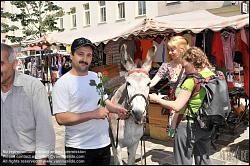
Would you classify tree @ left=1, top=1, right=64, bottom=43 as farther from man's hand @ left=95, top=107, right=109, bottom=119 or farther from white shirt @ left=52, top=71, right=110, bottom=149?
man's hand @ left=95, top=107, right=109, bottom=119

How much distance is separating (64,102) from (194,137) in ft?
3.77

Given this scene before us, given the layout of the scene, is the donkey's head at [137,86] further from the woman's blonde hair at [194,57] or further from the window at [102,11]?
the window at [102,11]

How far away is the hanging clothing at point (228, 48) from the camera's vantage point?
6.22m

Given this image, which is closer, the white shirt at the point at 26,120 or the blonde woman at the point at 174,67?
the white shirt at the point at 26,120

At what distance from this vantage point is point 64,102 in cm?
214

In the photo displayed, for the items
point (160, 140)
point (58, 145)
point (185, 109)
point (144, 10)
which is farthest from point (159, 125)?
point (144, 10)

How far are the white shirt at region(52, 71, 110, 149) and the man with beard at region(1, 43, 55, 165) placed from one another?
0.13 meters

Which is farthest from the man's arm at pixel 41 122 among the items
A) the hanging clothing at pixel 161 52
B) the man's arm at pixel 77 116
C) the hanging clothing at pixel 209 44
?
the hanging clothing at pixel 161 52

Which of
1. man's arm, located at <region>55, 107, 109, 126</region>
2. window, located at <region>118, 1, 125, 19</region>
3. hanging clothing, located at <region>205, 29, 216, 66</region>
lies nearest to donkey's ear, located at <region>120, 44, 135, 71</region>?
man's arm, located at <region>55, 107, 109, 126</region>

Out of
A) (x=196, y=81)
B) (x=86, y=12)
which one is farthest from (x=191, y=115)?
(x=86, y=12)

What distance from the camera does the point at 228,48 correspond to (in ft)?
20.5

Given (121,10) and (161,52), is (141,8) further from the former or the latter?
(161,52)

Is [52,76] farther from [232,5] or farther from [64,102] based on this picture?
[64,102]

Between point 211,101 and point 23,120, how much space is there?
5.03 ft
